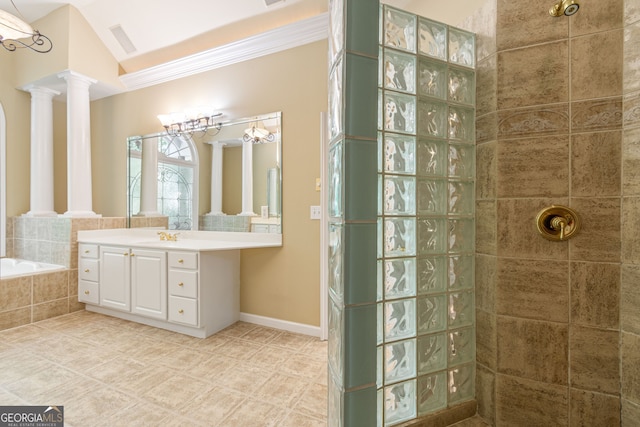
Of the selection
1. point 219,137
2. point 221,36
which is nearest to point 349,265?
point 219,137

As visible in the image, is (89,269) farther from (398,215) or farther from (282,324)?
(398,215)

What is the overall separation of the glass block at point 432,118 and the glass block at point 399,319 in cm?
71

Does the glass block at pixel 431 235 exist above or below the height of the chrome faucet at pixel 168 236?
above

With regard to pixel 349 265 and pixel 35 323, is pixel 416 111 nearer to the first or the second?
pixel 349 265

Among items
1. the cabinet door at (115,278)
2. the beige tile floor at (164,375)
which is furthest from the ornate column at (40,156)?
the beige tile floor at (164,375)

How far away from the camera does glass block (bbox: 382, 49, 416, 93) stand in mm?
1118

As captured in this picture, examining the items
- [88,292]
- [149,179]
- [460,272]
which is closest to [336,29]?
[460,272]

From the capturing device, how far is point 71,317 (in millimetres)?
2984

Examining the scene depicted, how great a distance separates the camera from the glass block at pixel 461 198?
50.2 inches

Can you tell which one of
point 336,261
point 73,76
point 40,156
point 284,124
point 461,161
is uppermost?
point 73,76

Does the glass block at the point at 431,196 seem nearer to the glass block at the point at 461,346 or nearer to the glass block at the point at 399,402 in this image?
the glass block at the point at 461,346

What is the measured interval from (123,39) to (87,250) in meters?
2.44

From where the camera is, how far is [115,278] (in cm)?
287

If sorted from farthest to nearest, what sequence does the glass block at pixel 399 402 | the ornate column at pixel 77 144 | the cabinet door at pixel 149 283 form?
the ornate column at pixel 77 144 → the cabinet door at pixel 149 283 → the glass block at pixel 399 402
